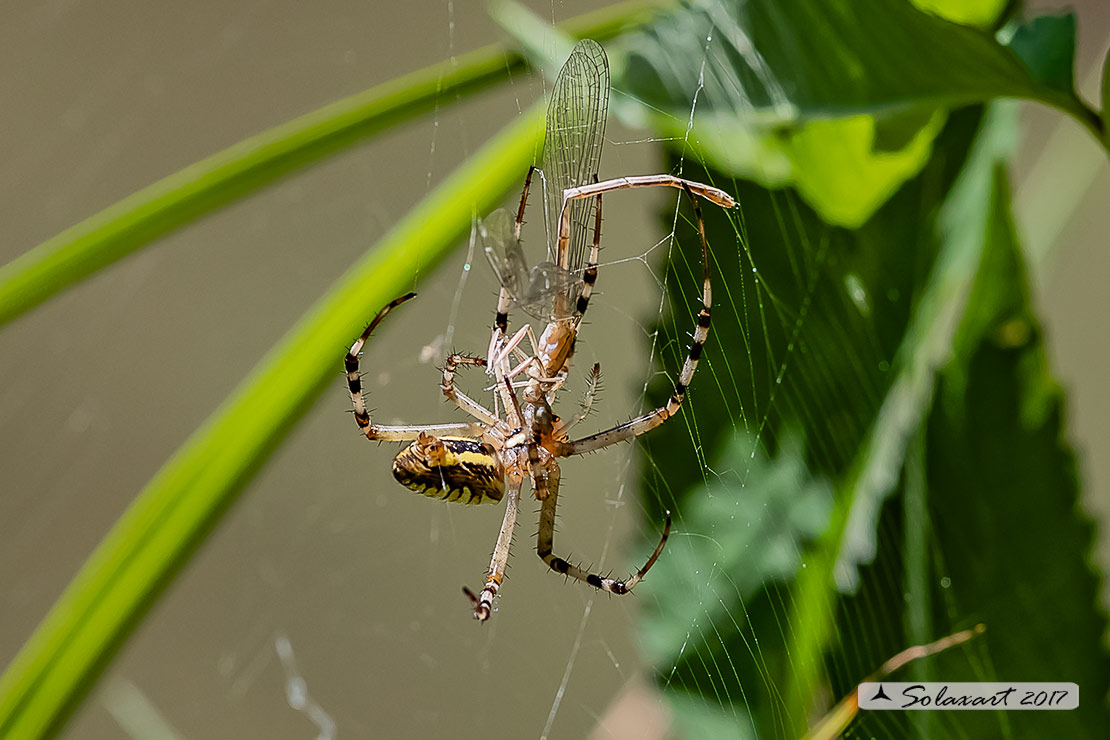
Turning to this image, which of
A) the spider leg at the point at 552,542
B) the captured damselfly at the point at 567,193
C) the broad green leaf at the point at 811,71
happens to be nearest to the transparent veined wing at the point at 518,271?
the captured damselfly at the point at 567,193

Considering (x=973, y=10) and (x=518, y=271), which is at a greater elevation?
(x=973, y=10)

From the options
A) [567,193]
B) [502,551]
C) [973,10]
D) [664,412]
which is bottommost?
[502,551]

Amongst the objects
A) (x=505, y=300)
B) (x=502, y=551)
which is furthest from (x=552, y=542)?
(x=505, y=300)

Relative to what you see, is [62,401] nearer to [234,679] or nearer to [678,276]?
[234,679]

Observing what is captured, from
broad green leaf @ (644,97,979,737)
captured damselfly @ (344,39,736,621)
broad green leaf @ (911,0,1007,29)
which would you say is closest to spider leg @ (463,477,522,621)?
captured damselfly @ (344,39,736,621)

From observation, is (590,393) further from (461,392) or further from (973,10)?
(973,10)

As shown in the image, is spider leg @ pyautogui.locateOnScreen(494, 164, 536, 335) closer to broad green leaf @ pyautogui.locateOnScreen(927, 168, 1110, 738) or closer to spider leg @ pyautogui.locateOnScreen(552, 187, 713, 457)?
spider leg @ pyautogui.locateOnScreen(552, 187, 713, 457)
